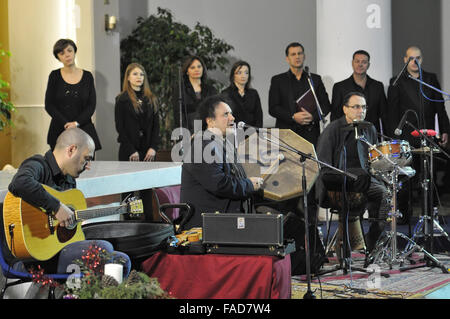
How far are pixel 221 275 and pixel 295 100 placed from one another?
12.2 feet

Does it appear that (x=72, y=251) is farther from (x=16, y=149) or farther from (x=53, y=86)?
(x=16, y=149)

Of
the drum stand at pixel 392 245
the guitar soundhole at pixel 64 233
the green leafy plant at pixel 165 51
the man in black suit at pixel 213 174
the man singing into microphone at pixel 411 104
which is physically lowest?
the drum stand at pixel 392 245

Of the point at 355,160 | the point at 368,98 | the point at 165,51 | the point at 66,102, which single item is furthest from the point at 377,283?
the point at 165,51

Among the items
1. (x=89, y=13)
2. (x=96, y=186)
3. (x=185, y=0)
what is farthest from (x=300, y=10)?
(x=96, y=186)

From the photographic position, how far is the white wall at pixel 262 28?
33.2ft

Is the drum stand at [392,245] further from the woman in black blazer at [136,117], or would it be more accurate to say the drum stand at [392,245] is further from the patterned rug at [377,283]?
the woman in black blazer at [136,117]

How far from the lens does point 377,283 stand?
5227 mm

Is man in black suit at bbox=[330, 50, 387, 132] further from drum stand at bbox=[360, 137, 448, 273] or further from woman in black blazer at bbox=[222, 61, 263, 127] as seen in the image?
drum stand at bbox=[360, 137, 448, 273]

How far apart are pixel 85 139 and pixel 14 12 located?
5.12m

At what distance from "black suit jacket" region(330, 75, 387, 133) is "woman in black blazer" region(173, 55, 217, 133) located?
1.38 metres

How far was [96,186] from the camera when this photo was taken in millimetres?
5129

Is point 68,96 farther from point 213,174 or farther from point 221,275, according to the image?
point 221,275

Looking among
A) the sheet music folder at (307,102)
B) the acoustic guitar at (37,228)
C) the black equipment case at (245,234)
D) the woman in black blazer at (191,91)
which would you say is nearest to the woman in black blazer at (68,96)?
the woman in black blazer at (191,91)

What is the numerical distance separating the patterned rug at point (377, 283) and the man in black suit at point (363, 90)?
2.11 m
